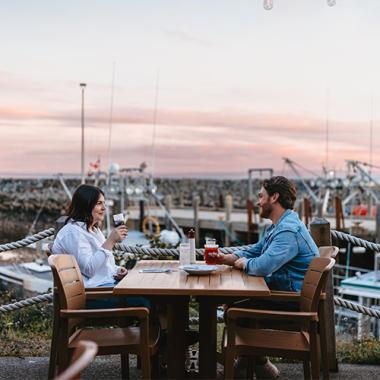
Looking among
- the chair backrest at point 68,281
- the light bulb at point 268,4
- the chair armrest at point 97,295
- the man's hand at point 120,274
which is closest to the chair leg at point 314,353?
the chair armrest at point 97,295

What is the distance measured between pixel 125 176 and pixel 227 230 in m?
4.89

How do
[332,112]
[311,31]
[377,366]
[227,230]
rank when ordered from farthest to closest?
[227,230]
[332,112]
[311,31]
[377,366]

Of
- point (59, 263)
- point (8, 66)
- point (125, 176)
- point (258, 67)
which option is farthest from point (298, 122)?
point (59, 263)

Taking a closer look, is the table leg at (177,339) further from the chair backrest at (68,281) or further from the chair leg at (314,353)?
the chair leg at (314,353)

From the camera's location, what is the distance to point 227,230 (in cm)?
2712

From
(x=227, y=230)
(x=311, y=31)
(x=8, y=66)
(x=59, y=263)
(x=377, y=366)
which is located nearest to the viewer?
(x=59, y=263)

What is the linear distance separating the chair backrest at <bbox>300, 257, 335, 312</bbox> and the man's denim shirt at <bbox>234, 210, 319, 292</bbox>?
9.0 inches

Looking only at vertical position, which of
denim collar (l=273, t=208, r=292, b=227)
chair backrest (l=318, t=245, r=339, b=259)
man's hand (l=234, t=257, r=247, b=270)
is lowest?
man's hand (l=234, t=257, r=247, b=270)

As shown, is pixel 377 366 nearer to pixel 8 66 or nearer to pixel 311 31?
pixel 311 31

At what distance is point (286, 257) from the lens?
441 cm

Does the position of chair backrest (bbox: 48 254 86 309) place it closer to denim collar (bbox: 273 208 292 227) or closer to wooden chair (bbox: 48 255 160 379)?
wooden chair (bbox: 48 255 160 379)

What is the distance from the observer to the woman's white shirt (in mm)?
4656

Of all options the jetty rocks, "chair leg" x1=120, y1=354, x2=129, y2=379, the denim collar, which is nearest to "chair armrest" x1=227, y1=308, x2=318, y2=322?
the denim collar

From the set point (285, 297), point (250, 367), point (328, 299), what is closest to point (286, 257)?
point (285, 297)
